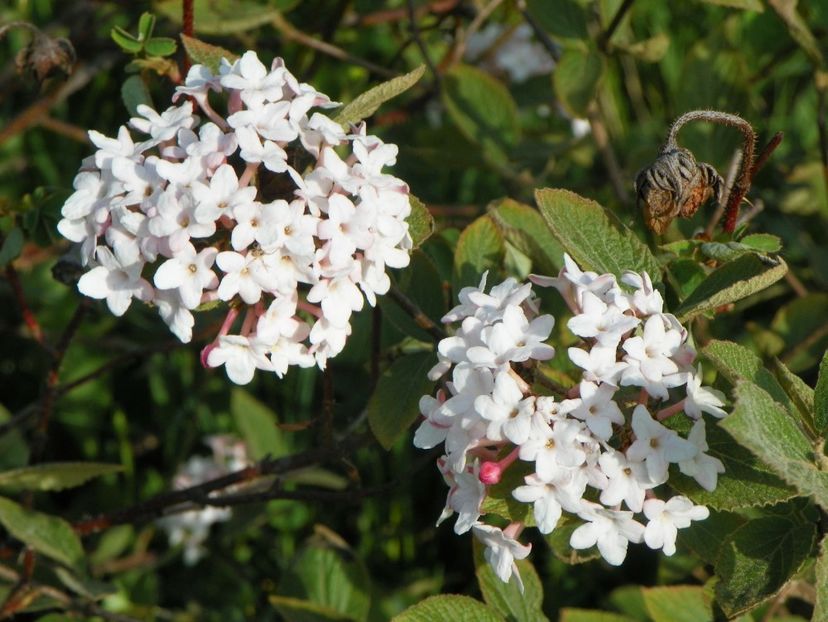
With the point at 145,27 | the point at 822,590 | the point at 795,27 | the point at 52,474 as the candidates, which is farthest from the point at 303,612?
the point at 795,27

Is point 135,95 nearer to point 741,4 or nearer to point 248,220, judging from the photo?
point 248,220

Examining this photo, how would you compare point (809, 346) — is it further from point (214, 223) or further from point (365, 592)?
point (214, 223)

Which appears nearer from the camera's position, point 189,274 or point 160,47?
point 189,274

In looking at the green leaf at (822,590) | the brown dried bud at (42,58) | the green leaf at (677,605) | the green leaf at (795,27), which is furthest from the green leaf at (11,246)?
the green leaf at (795,27)

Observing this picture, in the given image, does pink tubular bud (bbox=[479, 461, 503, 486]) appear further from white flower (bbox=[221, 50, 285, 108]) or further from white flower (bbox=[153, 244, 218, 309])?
white flower (bbox=[221, 50, 285, 108])

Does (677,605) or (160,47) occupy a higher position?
(160,47)

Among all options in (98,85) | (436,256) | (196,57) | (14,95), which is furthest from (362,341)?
(14,95)
